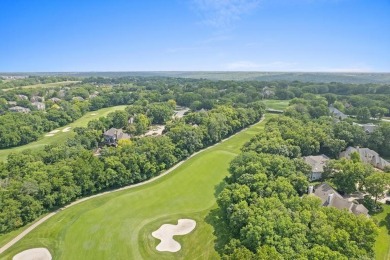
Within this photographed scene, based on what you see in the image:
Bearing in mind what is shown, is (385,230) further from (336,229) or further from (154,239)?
(154,239)

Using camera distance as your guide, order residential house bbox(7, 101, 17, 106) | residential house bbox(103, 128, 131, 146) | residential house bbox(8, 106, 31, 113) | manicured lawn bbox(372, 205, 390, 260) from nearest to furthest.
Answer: manicured lawn bbox(372, 205, 390, 260) → residential house bbox(103, 128, 131, 146) → residential house bbox(8, 106, 31, 113) → residential house bbox(7, 101, 17, 106)

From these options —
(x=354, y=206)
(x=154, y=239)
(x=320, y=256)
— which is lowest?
(x=154, y=239)

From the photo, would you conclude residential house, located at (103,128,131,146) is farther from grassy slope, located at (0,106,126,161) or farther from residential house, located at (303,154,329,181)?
residential house, located at (303,154,329,181)

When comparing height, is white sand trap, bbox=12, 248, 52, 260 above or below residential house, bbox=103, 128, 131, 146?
below

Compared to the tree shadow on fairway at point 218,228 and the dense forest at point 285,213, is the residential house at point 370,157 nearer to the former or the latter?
the dense forest at point 285,213

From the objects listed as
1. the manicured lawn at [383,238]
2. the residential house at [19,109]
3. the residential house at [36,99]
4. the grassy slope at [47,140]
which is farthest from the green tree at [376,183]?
the residential house at [36,99]

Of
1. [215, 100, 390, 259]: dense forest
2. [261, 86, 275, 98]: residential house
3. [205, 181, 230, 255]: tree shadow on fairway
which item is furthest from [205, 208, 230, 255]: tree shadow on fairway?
[261, 86, 275, 98]: residential house

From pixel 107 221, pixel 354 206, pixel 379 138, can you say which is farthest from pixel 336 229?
pixel 379 138
